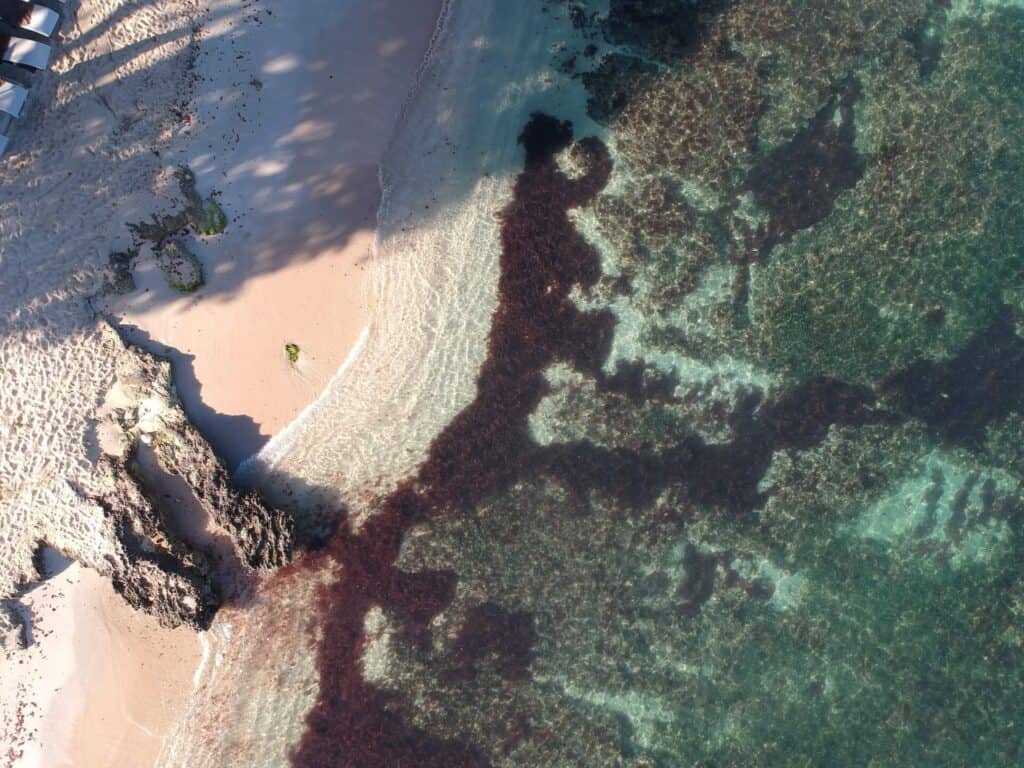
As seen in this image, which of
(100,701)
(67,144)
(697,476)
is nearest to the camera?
(67,144)

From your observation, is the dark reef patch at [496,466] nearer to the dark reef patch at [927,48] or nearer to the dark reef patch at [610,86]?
the dark reef patch at [610,86]

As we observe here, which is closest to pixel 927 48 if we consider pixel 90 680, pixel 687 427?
pixel 687 427

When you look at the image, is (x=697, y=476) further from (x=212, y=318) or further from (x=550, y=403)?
(x=212, y=318)

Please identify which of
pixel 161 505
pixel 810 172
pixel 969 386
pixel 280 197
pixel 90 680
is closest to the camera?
pixel 280 197

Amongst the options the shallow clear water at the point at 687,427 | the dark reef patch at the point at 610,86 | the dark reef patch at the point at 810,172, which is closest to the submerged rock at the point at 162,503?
the shallow clear water at the point at 687,427

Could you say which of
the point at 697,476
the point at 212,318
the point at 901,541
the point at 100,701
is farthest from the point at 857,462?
the point at 100,701

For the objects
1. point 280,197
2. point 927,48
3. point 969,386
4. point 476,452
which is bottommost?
point 476,452

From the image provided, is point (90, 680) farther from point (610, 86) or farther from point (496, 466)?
point (610, 86)
